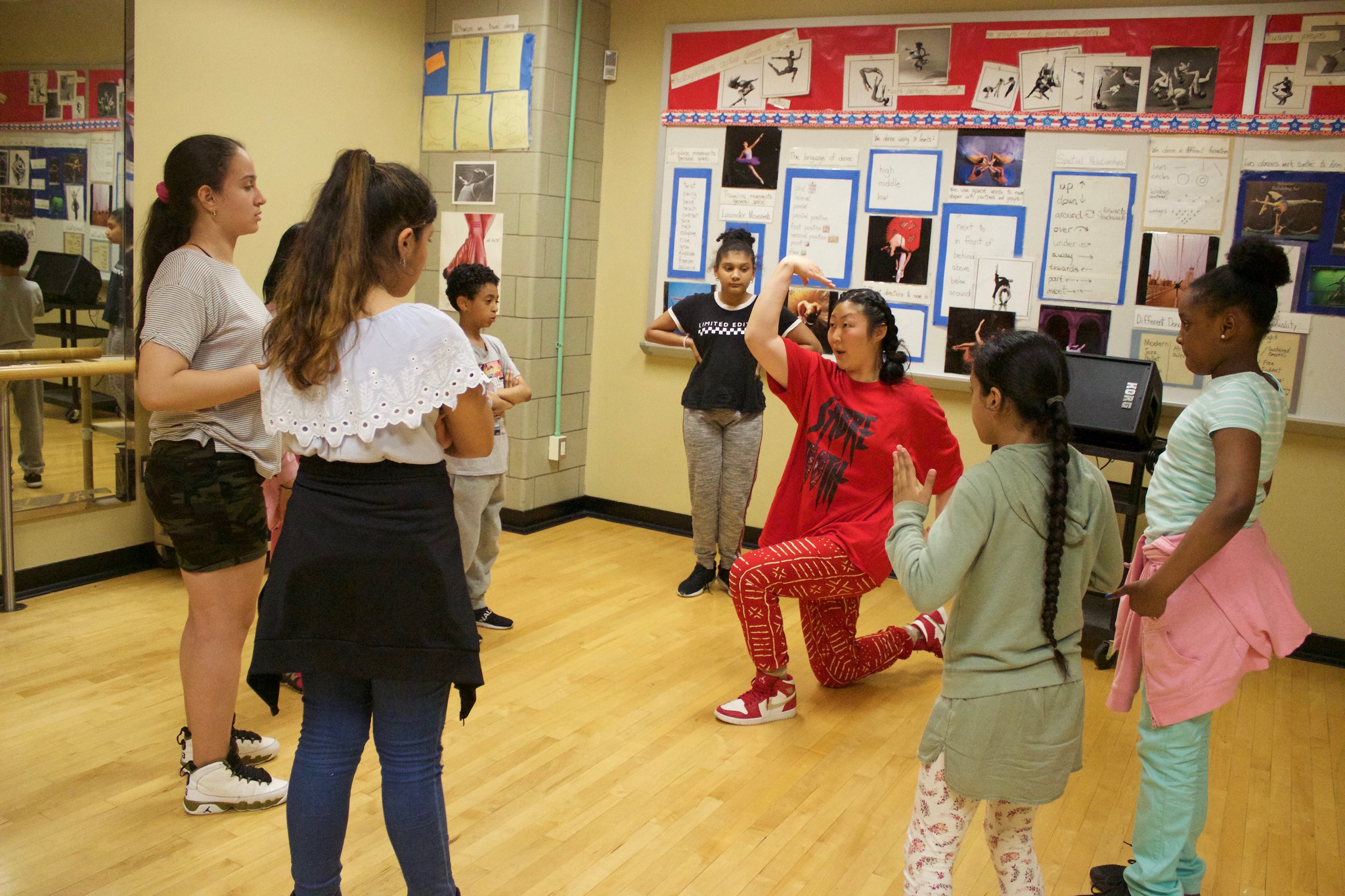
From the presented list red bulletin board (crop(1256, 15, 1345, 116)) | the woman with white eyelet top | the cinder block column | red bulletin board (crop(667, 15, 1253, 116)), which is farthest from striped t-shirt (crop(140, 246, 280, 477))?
red bulletin board (crop(1256, 15, 1345, 116))

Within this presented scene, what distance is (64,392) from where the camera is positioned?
3.89 m

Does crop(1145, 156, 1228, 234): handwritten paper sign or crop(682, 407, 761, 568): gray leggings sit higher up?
crop(1145, 156, 1228, 234): handwritten paper sign

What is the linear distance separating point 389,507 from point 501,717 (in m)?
1.61

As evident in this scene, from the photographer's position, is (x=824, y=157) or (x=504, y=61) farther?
(x=504, y=61)

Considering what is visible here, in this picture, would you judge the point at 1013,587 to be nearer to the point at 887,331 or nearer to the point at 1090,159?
the point at 887,331

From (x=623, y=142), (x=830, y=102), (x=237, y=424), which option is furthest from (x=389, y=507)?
(x=623, y=142)

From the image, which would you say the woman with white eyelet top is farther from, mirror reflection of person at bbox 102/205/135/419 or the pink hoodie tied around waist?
mirror reflection of person at bbox 102/205/135/419

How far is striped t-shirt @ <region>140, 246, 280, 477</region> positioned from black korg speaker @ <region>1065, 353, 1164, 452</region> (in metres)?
2.84

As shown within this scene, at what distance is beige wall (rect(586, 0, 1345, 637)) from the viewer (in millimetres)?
5062

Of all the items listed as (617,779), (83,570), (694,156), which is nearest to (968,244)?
(694,156)

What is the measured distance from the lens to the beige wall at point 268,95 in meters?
4.01

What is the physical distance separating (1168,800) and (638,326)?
3825 millimetres

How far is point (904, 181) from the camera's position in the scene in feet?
15.3

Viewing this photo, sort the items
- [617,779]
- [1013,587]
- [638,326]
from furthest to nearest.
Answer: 1. [638,326]
2. [617,779]
3. [1013,587]
